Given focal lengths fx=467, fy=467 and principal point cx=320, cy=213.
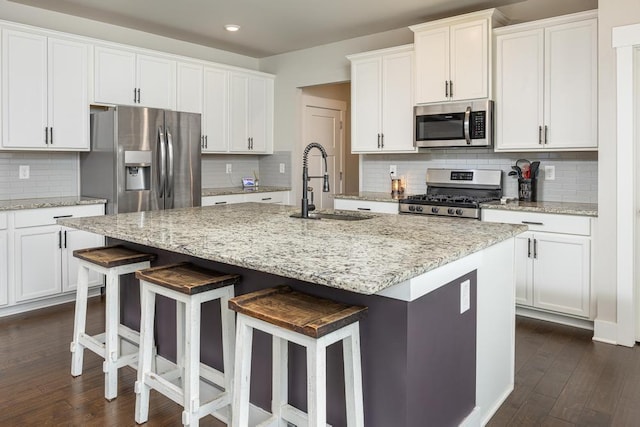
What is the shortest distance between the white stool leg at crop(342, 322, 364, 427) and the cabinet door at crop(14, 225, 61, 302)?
3177mm

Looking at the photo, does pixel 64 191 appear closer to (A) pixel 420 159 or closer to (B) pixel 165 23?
(B) pixel 165 23

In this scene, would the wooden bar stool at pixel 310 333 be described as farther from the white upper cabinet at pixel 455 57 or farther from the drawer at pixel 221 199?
the drawer at pixel 221 199

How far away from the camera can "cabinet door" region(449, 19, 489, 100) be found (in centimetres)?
391

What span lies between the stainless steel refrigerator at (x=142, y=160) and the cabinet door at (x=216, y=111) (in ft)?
1.62

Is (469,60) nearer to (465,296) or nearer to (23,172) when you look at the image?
(465,296)

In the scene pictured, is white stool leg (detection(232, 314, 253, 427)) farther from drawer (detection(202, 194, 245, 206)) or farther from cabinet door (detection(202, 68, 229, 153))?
cabinet door (detection(202, 68, 229, 153))

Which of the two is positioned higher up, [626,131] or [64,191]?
[626,131]

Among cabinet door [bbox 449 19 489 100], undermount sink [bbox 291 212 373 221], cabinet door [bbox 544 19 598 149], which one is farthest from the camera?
cabinet door [bbox 449 19 489 100]

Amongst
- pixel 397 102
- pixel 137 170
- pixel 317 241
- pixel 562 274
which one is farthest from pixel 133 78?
pixel 562 274

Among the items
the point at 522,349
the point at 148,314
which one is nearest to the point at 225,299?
the point at 148,314

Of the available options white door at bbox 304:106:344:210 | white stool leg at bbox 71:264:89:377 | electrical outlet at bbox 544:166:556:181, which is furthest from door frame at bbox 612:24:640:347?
white door at bbox 304:106:344:210

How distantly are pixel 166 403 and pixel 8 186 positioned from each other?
2851 millimetres

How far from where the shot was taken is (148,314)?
2160 mm

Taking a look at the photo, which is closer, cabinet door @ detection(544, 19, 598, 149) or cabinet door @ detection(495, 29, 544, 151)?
cabinet door @ detection(544, 19, 598, 149)
